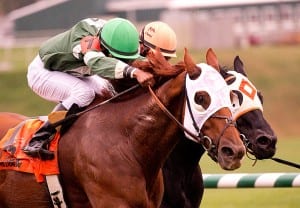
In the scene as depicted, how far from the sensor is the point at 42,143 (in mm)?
6715

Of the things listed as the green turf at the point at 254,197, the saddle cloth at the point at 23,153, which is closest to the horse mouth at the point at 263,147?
the saddle cloth at the point at 23,153

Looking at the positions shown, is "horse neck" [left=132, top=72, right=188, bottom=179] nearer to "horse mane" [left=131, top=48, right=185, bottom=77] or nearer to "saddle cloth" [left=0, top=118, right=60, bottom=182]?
"horse mane" [left=131, top=48, right=185, bottom=77]

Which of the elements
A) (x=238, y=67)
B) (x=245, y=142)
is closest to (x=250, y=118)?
(x=245, y=142)

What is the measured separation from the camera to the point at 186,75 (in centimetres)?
620

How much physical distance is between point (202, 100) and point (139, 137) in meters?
0.54

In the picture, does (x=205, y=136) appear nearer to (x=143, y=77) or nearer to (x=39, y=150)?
(x=143, y=77)

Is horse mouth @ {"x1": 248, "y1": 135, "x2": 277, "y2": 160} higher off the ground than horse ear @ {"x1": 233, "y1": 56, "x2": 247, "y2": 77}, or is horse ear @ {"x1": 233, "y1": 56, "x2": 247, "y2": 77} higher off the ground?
horse ear @ {"x1": 233, "y1": 56, "x2": 247, "y2": 77}

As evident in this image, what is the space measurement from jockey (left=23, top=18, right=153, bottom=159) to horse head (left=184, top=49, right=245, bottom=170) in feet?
1.07

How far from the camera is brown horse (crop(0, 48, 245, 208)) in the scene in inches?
239

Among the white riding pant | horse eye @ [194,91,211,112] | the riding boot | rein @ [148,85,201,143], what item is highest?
horse eye @ [194,91,211,112]

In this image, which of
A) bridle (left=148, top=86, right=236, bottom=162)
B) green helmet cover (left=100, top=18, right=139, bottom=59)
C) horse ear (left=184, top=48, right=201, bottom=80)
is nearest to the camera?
bridle (left=148, top=86, right=236, bottom=162)

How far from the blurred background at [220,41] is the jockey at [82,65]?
5242 millimetres

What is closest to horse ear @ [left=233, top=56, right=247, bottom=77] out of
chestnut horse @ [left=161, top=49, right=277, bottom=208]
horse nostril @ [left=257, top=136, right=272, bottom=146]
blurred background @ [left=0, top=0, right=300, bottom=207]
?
chestnut horse @ [left=161, top=49, right=277, bottom=208]

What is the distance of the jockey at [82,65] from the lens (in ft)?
21.1
